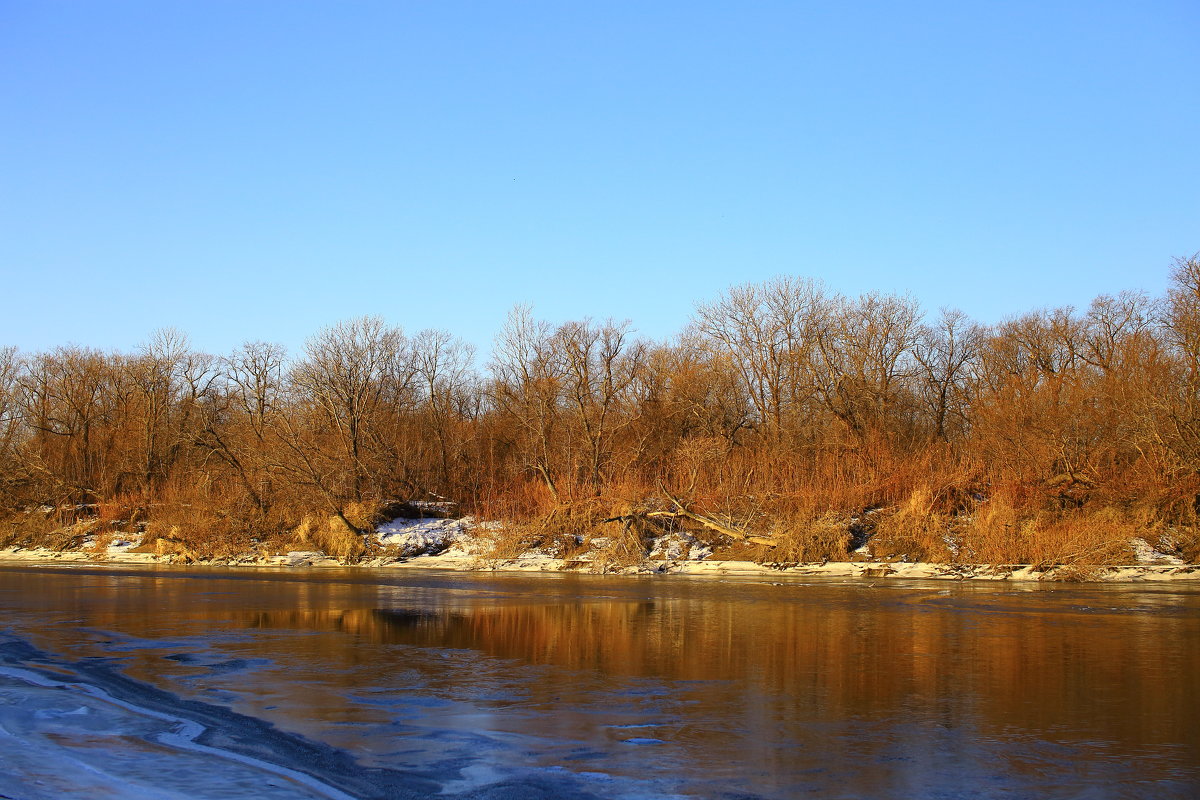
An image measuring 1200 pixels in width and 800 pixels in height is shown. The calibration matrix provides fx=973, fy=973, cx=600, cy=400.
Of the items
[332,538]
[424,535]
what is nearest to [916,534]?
[424,535]

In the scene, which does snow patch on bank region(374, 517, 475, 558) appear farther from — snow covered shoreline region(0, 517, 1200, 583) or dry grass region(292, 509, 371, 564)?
dry grass region(292, 509, 371, 564)

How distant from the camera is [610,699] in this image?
1122 centimetres

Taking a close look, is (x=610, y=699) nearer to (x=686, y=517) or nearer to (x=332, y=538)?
(x=686, y=517)

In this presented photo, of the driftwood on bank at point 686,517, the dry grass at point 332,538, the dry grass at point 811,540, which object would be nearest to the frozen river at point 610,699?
the dry grass at point 811,540

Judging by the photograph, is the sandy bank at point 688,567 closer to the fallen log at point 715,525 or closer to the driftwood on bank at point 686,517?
the fallen log at point 715,525

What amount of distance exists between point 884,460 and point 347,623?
64.3 feet

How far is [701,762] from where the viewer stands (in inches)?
336

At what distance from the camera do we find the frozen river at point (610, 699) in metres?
7.98

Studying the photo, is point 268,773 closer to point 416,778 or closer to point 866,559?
point 416,778

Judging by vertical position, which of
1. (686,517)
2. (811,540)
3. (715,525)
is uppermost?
(686,517)

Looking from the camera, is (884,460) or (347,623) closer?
(347,623)

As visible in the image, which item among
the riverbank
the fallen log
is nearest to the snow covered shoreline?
the riverbank

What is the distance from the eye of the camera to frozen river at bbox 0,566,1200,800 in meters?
7.98

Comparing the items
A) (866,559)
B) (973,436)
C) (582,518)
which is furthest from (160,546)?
(973,436)
